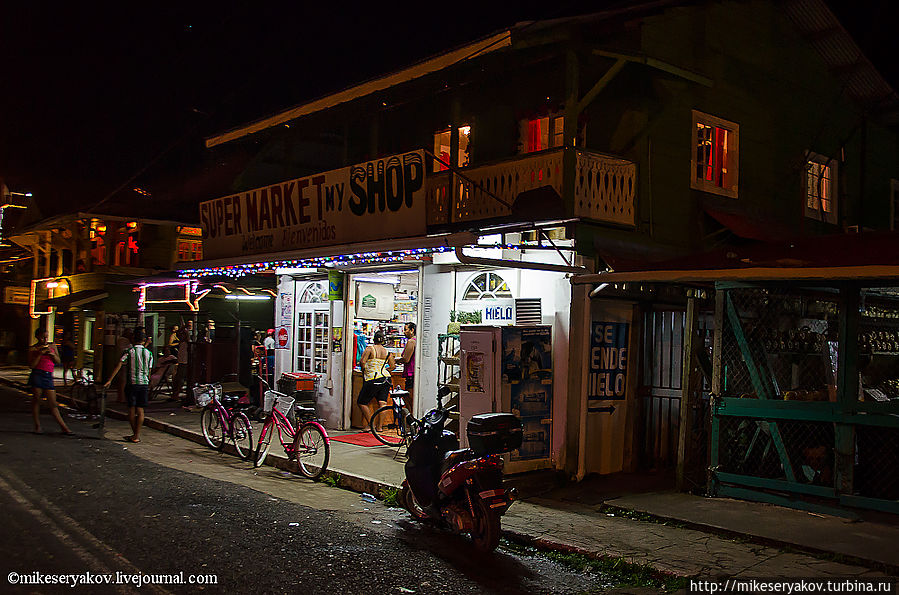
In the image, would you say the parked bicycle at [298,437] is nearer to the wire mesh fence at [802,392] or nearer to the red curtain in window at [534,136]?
the wire mesh fence at [802,392]

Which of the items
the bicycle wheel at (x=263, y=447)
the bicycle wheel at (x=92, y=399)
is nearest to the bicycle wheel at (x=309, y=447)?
the bicycle wheel at (x=263, y=447)

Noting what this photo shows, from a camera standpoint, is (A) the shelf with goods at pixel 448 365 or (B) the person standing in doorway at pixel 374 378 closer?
(A) the shelf with goods at pixel 448 365

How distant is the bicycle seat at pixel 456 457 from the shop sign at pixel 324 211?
15.2ft

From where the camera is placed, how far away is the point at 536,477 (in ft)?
33.1

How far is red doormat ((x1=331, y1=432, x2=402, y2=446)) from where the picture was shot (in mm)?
12938

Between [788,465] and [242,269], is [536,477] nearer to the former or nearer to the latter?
[788,465]

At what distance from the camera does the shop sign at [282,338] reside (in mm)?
15844

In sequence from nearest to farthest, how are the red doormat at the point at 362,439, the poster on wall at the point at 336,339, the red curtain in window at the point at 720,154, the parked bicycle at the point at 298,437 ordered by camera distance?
the parked bicycle at the point at 298,437 → the red doormat at the point at 362,439 → the red curtain in window at the point at 720,154 → the poster on wall at the point at 336,339

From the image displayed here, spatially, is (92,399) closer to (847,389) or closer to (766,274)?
(766,274)

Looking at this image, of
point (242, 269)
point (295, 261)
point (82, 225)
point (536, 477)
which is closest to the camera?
point (536, 477)

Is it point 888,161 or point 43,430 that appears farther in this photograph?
point 888,161

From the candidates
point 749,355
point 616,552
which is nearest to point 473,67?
point 749,355

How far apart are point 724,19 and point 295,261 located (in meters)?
8.76

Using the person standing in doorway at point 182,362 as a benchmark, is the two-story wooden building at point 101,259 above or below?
above
